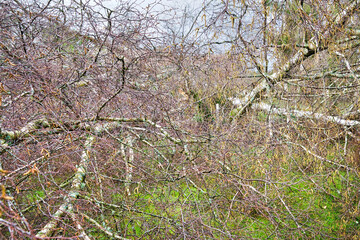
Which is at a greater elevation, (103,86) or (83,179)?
(103,86)

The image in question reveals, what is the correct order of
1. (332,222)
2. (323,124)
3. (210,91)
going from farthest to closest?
(210,91) < (323,124) < (332,222)

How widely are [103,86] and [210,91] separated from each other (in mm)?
3824

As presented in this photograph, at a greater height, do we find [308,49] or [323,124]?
[308,49]

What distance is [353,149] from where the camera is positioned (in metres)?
4.57

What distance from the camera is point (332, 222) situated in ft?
11.1

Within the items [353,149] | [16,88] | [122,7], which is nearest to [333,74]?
[353,149]

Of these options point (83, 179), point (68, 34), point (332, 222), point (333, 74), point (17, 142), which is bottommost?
point (332, 222)

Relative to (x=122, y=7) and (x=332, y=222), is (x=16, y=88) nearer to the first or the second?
(x=122, y=7)

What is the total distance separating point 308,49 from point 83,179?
11.9 feet

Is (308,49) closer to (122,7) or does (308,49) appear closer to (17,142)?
(122,7)

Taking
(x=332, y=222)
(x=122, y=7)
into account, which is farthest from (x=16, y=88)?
(x=332, y=222)

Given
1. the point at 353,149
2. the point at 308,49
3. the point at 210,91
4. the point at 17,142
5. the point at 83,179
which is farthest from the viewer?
the point at 210,91

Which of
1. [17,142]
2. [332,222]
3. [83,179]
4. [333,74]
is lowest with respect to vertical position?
[332,222]

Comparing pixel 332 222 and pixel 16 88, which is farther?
pixel 332 222
